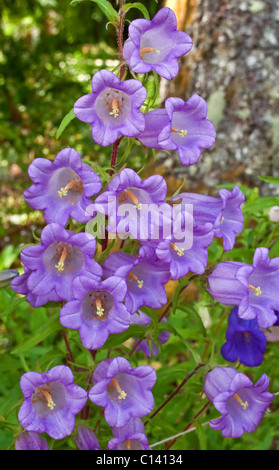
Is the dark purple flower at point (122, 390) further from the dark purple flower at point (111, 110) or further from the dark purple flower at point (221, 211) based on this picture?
the dark purple flower at point (111, 110)

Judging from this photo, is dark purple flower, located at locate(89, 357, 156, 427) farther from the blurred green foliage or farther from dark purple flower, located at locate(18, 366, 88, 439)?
the blurred green foliage

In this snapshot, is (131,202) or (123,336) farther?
(123,336)

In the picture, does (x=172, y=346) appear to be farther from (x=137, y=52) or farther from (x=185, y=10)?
(x=185, y=10)

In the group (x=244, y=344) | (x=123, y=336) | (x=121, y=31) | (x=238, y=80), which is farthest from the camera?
(x=238, y=80)

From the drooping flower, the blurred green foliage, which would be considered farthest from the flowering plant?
the blurred green foliage

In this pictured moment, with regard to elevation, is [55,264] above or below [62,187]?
below

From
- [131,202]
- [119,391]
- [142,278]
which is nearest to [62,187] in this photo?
[131,202]

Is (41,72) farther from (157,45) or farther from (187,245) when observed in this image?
(187,245)
